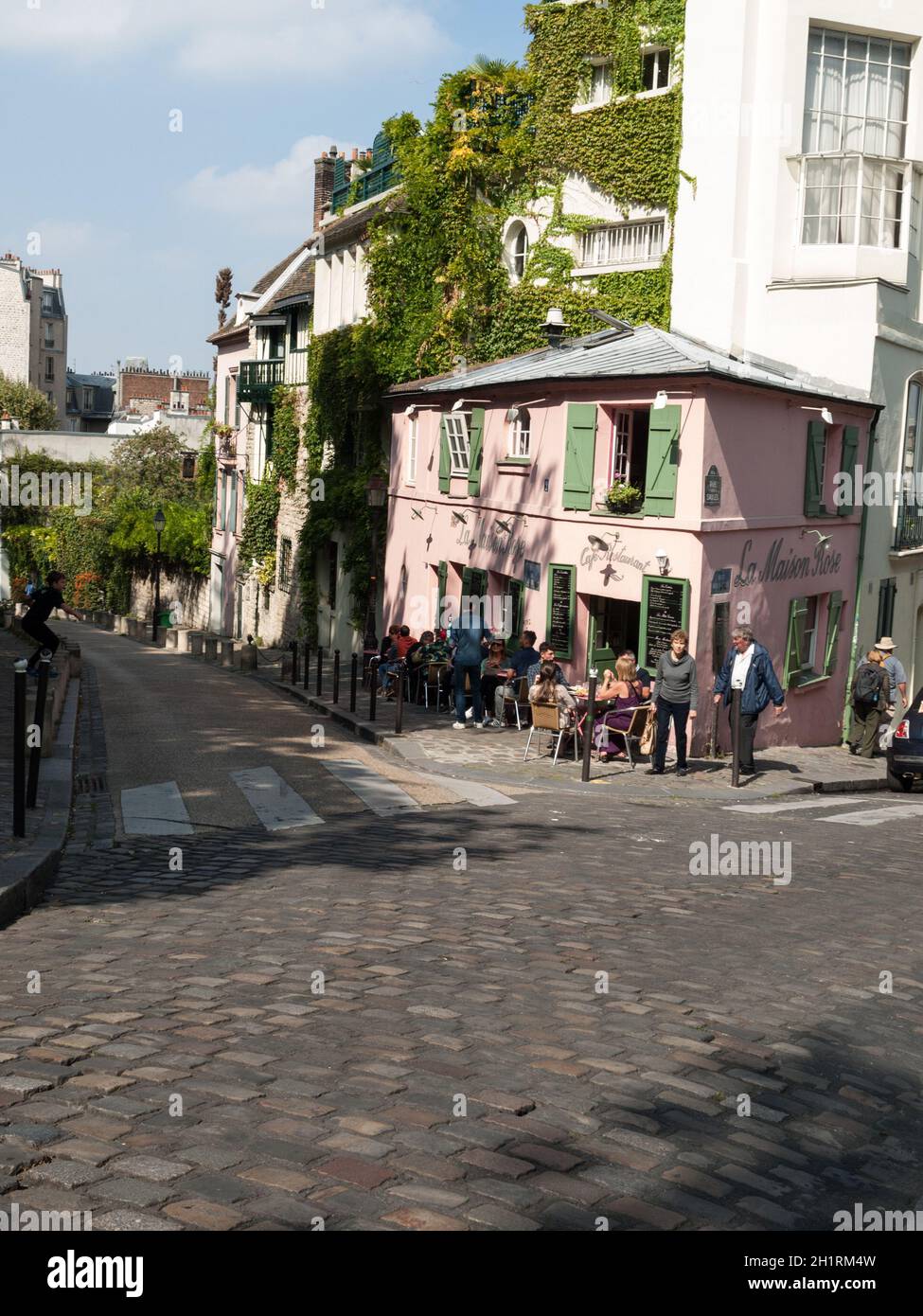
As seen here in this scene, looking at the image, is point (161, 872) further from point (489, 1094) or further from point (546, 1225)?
point (546, 1225)

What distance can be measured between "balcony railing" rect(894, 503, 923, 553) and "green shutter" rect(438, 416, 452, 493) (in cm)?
772

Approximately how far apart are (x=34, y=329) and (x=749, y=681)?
8363 cm

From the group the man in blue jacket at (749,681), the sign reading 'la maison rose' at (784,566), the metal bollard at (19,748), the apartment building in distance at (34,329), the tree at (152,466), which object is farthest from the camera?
the apartment building in distance at (34,329)

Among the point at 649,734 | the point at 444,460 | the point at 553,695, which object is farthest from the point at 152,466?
the point at 649,734

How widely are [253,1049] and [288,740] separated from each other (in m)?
11.9

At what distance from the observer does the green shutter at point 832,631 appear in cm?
2173

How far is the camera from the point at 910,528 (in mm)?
24219

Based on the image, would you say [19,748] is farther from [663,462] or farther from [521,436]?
Result: [521,436]

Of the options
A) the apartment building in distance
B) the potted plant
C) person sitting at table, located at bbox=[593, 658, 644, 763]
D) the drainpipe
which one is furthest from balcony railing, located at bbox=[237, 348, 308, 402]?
the apartment building in distance

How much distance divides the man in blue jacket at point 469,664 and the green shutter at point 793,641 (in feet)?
14.8

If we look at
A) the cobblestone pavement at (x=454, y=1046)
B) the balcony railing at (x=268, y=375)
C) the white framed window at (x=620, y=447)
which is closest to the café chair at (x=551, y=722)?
the white framed window at (x=620, y=447)

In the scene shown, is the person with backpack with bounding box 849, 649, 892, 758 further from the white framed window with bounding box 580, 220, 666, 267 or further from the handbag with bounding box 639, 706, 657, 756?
the white framed window with bounding box 580, 220, 666, 267

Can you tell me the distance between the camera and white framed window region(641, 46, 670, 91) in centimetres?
2433

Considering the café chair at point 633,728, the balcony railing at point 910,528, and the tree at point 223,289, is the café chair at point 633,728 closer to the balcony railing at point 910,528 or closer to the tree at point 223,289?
the balcony railing at point 910,528
